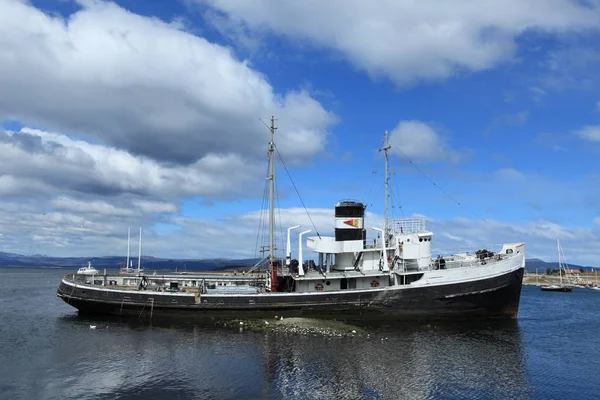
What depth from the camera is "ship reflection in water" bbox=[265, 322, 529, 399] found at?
21953 mm

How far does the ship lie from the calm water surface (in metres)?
1.97

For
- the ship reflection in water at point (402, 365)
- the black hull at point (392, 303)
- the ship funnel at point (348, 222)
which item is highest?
the ship funnel at point (348, 222)

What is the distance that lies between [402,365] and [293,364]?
253 inches

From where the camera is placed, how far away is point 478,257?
40.1 metres

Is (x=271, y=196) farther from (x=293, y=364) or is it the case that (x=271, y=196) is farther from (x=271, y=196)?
(x=293, y=364)

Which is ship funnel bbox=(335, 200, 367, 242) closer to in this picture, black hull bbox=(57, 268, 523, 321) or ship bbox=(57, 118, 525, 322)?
ship bbox=(57, 118, 525, 322)

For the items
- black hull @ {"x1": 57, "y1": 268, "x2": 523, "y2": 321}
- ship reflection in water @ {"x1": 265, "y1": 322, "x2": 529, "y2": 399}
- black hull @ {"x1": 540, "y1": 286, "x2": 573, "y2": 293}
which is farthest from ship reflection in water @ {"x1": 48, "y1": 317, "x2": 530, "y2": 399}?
black hull @ {"x1": 540, "y1": 286, "x2": 573, "y2": 293}

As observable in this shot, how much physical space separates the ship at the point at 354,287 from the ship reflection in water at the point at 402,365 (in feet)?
10.2

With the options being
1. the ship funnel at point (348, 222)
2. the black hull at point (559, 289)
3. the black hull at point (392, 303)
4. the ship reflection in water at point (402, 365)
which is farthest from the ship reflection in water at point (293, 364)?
the black hull at point (559, 289)

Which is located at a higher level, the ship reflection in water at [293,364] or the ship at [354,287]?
the ship at [354,287]

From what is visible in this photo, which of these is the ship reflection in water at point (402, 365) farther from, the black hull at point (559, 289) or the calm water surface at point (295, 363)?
the black hull at point (559, 289)

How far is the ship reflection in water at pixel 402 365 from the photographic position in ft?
72.0

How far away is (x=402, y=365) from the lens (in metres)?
26.2

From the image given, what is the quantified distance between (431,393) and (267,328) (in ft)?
56.1
